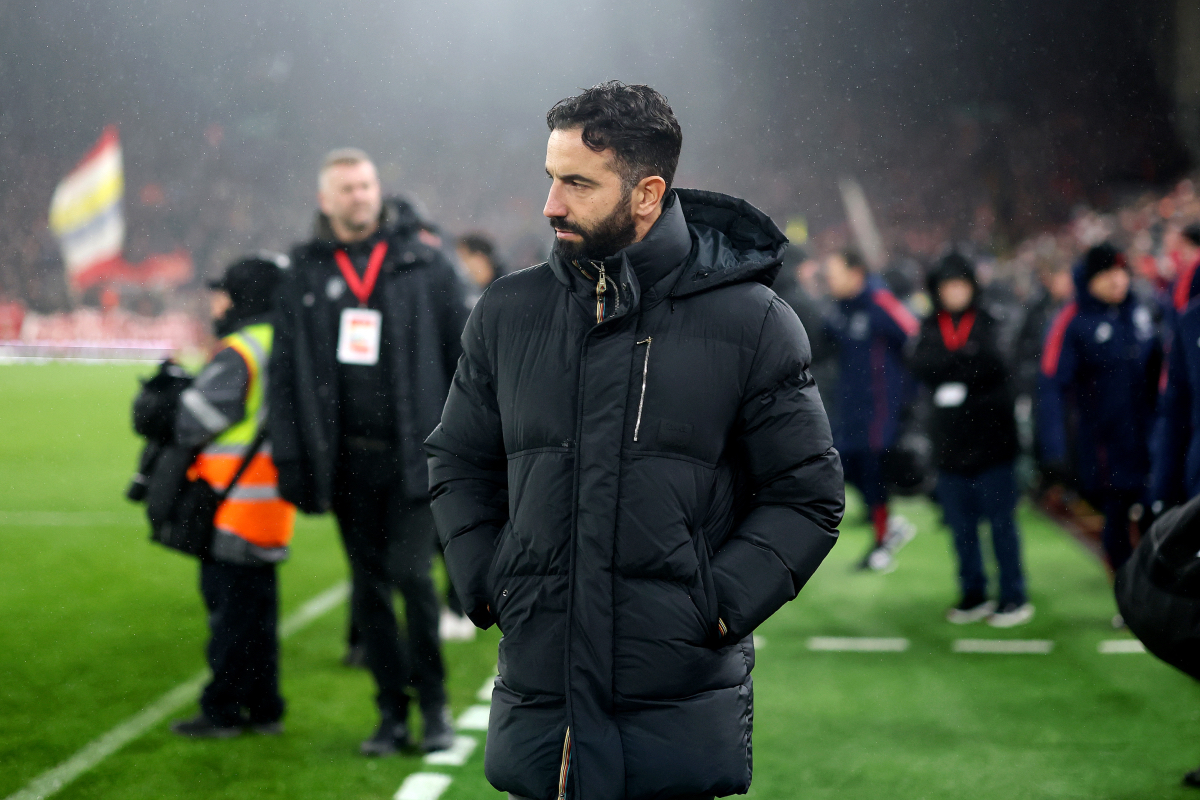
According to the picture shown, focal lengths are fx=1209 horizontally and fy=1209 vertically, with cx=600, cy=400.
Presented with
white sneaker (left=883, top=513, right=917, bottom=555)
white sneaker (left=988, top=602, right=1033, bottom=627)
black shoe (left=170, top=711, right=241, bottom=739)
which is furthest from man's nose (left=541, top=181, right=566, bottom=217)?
white sneaker (left=883, top=513, right=917, bottom=555)

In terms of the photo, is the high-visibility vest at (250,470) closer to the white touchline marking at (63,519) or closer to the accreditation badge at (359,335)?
the accreditation badge at (359,335)

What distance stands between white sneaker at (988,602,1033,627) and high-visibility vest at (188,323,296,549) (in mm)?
3383

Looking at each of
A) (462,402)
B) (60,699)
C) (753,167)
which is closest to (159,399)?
(60,699)

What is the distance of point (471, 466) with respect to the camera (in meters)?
2.08

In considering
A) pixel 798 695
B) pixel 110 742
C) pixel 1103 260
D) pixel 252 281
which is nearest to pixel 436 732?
pixel 110 742

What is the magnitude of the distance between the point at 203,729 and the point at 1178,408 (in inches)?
126

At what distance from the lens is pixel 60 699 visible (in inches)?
174

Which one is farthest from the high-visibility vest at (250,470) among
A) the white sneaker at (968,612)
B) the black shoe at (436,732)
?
the white sneaker at (968,612)

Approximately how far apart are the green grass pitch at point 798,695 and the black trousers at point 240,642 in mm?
124

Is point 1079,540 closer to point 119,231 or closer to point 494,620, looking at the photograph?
point 494,620

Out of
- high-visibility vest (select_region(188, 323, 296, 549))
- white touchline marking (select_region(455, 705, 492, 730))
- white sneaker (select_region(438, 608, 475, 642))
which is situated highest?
high-visibility vest (select_region(188, 323, 296, 549))

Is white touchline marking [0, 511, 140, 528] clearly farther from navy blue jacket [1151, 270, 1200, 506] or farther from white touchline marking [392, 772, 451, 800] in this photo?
navy blue jacket [1151, 270, 1200, 506]

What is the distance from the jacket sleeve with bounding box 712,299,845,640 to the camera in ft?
6.15

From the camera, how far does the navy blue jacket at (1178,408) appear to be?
11.2 ft
